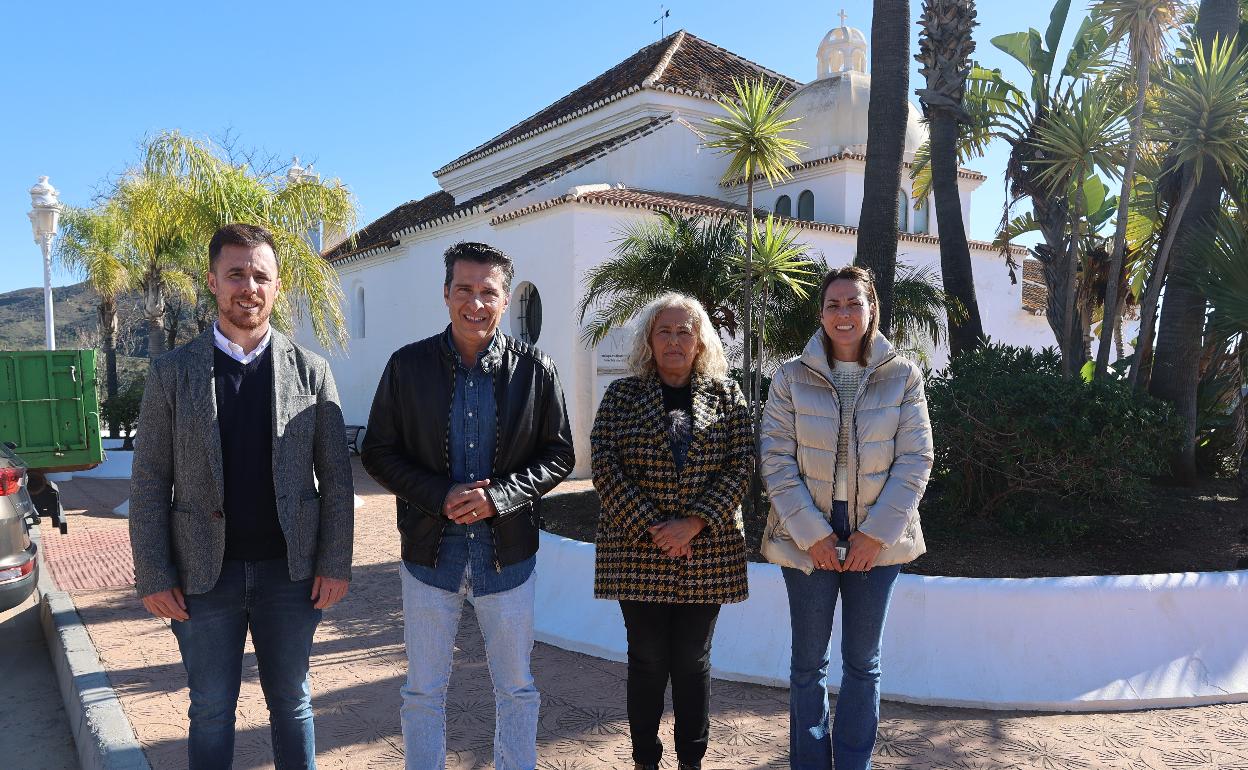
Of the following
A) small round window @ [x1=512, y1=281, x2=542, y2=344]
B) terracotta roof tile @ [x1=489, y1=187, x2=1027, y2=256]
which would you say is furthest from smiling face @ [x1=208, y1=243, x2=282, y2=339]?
small round window @ [x1=512, y1=281, x2=542, y2=344]

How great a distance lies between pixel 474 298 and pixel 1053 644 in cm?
373

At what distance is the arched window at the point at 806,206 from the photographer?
60.7 ft

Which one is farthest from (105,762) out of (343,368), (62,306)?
(62,306)

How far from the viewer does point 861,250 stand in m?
7.53

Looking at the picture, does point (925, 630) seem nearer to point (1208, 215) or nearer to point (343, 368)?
point (1208, 215)

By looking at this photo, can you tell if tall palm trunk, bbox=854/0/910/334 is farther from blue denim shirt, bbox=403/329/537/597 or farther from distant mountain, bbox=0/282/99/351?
distant mountain, bbox=0/282/99/351

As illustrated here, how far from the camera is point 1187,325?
827cm

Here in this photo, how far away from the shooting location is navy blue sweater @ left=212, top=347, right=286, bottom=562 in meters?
2.78

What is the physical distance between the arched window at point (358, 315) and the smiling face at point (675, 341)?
2032 centimetres

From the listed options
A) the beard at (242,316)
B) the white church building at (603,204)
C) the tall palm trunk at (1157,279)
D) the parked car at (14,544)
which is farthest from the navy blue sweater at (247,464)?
the white church building at (603,204)

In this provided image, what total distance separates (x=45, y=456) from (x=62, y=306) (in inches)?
2267

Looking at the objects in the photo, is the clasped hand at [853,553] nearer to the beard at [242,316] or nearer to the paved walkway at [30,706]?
the beard at [242,316]

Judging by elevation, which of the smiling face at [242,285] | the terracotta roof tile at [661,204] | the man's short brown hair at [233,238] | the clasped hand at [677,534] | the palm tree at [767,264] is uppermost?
the terracotta roof tile at [661,204]

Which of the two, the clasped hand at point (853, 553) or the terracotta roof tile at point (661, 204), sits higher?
the terracotta roof tile at point (661, 204)
